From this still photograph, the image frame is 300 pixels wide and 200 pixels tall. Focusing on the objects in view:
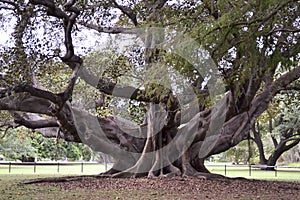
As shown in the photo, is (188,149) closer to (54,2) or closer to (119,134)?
(119,134)

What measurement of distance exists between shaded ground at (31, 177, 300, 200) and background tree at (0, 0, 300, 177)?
1538mm

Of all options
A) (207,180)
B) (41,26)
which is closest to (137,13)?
(41,26)

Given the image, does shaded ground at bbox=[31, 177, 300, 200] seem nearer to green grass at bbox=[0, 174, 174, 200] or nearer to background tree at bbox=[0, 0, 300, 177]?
green grass at bbox=[0, 174, 174, 200]

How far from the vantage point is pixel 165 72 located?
23.6ft

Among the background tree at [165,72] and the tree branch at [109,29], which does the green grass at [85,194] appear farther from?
the tree branch at [109,29]

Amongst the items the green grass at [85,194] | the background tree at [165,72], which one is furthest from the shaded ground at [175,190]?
the background tree at [165,72]

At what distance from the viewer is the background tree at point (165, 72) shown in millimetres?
5566

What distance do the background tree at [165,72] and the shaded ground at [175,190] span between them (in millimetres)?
1538

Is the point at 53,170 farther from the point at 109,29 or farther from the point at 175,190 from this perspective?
the point at 175,190

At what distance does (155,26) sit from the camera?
8797 mm

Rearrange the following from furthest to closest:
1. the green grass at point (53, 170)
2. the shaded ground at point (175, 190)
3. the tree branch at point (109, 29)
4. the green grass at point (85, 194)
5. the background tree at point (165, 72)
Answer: the green grass at point (53, 170)
the tree branch at point (109, 29)
the shaded ground at point (175, 190)
the green grass at point (85, 194)
the background tree at point (165, 72)

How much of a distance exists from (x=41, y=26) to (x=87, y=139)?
5.15m

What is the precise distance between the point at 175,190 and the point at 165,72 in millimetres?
3670

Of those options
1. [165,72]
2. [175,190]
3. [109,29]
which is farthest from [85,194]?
[109,29]
